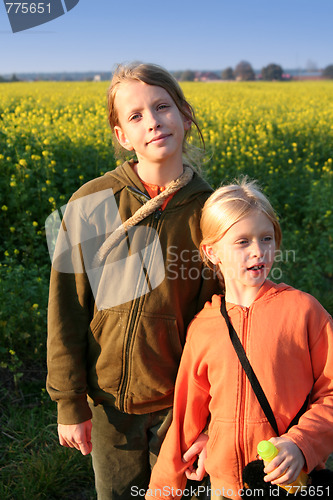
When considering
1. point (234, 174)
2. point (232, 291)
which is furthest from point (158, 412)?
point (234, 174)

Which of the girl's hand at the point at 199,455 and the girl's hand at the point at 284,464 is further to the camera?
the girl's hand at the point at 199,455

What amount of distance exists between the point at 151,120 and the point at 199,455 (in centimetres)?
111

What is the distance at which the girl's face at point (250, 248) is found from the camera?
5.25 feet

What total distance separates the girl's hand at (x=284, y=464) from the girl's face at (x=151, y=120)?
945 mm

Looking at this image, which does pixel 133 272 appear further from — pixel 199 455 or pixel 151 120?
pixel 199 455

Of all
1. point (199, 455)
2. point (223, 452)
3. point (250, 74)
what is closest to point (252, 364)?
point (223, 452)

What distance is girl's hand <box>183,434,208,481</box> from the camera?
167 cm

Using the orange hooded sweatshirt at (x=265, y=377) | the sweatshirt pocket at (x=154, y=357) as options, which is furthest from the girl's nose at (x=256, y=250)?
the sweatshirt pocket at (x=154, y=357)

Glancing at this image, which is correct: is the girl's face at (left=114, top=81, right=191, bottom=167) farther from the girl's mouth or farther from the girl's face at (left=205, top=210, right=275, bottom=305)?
the girl's mouth

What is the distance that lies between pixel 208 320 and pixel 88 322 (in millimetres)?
435

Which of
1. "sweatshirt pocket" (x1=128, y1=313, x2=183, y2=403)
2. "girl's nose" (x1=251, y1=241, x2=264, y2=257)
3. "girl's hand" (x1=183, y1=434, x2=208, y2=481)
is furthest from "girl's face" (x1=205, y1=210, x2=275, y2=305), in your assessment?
"girl's hand" (x1=183, y1=434, x2=208, y2=481)

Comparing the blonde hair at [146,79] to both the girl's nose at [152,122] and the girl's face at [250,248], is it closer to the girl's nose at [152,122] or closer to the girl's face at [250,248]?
the girl's nose at [152,122]

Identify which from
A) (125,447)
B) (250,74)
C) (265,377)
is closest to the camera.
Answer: (265,377)

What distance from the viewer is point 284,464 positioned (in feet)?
4.63
